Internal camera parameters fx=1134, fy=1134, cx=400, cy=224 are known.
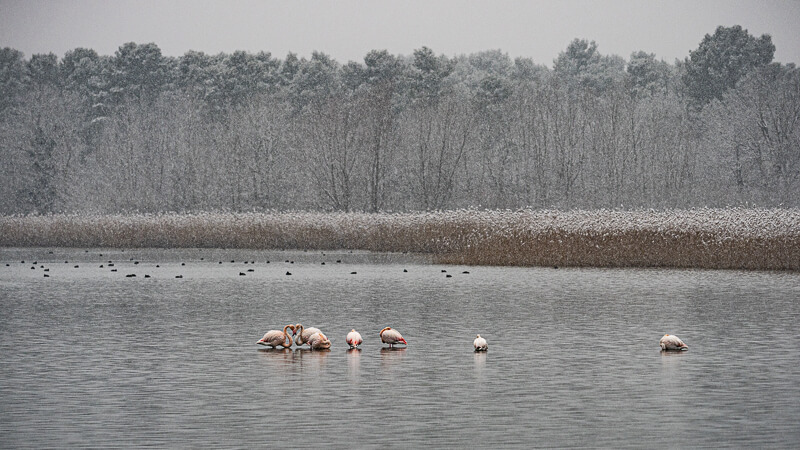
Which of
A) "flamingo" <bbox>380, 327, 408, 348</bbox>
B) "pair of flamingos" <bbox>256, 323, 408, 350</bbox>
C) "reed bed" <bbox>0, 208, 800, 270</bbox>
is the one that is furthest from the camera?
"reed bed" <bbox>0, 208, 800, 270</bbox>

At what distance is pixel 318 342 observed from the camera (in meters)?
17.5

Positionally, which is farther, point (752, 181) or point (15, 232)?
point (752, 181)

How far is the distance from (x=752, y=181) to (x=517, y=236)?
39.0m

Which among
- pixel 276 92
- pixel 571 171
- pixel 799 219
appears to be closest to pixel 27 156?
pixel 276 92

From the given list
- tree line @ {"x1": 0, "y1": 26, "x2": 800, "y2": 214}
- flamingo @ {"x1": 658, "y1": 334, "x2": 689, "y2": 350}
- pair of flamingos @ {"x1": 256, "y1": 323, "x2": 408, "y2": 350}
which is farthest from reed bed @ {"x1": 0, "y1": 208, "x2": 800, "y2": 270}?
pair of flamingos @ {"x1": 256, "y1": 323, "x2": 408, "y2": 350}

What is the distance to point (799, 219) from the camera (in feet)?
121

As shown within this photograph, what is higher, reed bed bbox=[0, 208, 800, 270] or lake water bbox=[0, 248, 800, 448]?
reed bed bbox=[0, 208, 800, 270]

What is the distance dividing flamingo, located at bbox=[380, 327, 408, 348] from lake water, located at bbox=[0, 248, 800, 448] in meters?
0.19

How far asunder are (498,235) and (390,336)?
25348 mm

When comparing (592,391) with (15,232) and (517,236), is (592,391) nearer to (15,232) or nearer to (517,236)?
(517,236)

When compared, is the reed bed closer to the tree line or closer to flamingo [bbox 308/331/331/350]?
the tree line

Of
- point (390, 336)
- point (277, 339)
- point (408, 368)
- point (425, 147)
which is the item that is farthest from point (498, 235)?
point (425, 147)

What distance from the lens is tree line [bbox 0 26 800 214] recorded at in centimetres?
7669

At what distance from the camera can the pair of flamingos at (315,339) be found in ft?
57.5
